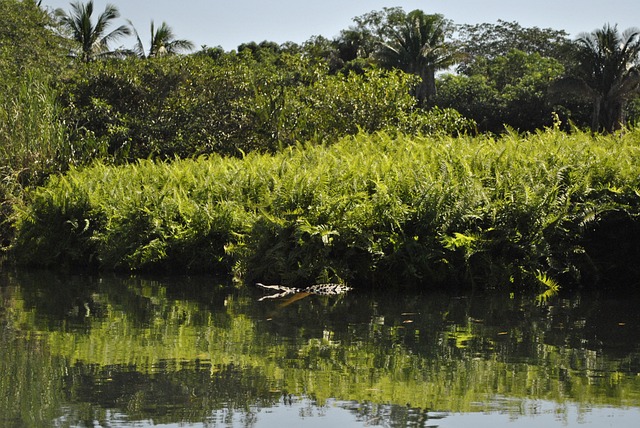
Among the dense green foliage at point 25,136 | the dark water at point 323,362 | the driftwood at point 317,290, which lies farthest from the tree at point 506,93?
the dark water at point 323,362

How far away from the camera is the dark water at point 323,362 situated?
202 inches

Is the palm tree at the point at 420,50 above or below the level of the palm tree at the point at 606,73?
above

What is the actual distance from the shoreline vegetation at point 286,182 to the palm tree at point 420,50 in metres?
22.9

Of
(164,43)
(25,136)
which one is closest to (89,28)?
(164,43)

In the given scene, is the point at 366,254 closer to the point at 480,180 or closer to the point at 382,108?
the point at 480,180

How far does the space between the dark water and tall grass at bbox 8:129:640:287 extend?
0.89 metres

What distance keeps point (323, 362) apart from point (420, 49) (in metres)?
44.8

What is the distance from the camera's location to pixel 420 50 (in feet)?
164

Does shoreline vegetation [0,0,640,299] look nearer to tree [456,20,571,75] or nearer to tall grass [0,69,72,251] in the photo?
tall grass [0,69,72,251]

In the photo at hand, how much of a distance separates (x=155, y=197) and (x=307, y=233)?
12.5 feet

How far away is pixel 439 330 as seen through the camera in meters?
8.33

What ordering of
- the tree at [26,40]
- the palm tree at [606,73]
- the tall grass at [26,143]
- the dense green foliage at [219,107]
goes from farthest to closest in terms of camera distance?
the palm tree at [606,73]
the tree at [26,40]
the dense green foliage at [219,107]
the tall grass at [26,143]

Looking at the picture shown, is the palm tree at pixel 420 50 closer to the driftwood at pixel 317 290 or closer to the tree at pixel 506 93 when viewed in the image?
the tree at pixel 506 93

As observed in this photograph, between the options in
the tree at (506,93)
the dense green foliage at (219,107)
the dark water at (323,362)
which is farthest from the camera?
the tree at (506,93)
